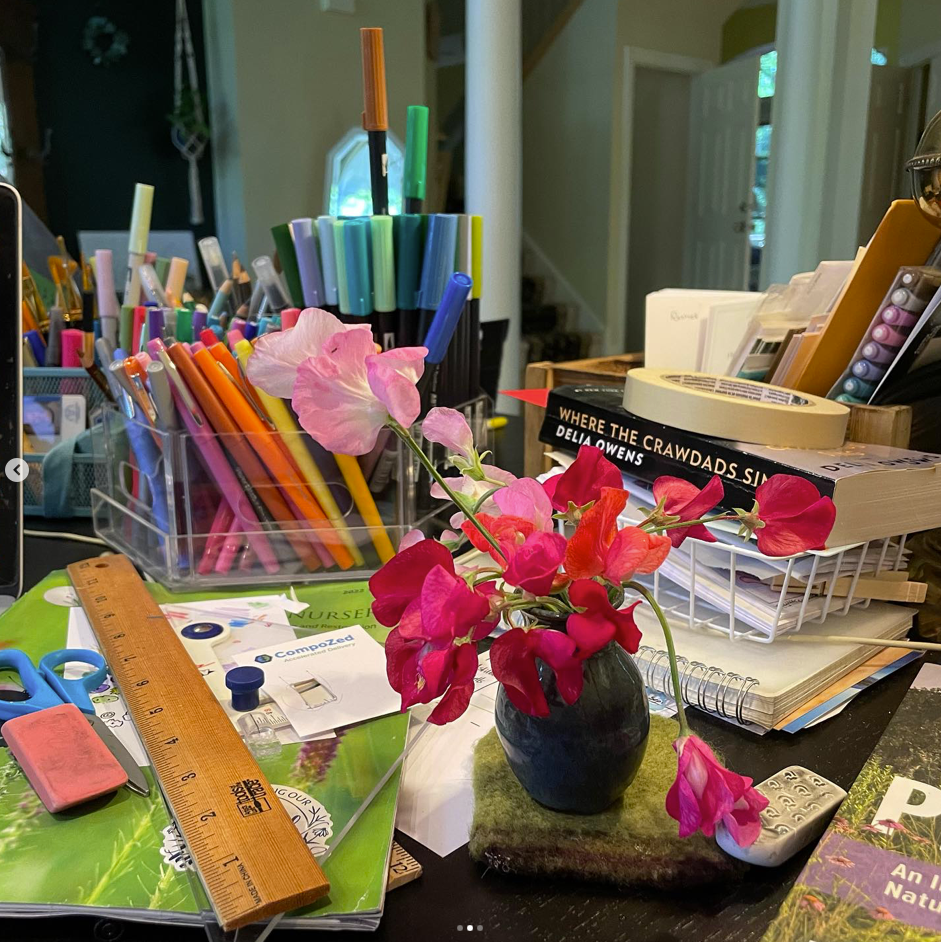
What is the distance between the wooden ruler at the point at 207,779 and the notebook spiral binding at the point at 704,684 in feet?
0.82

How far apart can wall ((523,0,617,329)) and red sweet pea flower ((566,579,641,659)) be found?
4.34 metres

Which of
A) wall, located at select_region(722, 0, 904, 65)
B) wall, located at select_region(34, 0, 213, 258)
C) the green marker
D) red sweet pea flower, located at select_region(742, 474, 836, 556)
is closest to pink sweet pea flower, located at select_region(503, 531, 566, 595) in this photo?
red sweet pea flower, located at select_region(742, 474, 836, 556)

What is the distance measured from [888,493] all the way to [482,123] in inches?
86.1

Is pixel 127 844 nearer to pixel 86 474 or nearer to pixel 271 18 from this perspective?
pixel 86 474

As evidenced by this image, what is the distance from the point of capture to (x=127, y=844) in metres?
0.39

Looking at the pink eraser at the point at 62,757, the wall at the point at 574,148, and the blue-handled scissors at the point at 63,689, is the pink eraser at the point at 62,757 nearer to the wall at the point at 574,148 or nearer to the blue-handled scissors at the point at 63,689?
the blue-handled scissors at the point at 63,689

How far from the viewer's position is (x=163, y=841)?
1.29 feet

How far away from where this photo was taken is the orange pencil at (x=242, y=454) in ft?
2.27

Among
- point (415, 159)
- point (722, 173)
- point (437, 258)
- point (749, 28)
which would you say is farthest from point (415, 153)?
point (749, 28)

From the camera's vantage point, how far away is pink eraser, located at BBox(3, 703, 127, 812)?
0.42m

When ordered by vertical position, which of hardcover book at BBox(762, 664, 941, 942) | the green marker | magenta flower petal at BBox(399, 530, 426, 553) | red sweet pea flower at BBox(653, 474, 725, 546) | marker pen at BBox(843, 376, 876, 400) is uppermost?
the green marker

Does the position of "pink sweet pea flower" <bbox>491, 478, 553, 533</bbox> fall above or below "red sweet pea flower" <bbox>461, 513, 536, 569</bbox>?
above

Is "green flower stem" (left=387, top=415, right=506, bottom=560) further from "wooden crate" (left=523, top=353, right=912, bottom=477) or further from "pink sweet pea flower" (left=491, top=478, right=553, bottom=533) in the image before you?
"wooden crate" (left=523, top=353, right=912, bottom=477)

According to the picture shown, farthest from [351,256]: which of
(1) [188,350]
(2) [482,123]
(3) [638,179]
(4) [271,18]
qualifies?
(3) [638,179]
